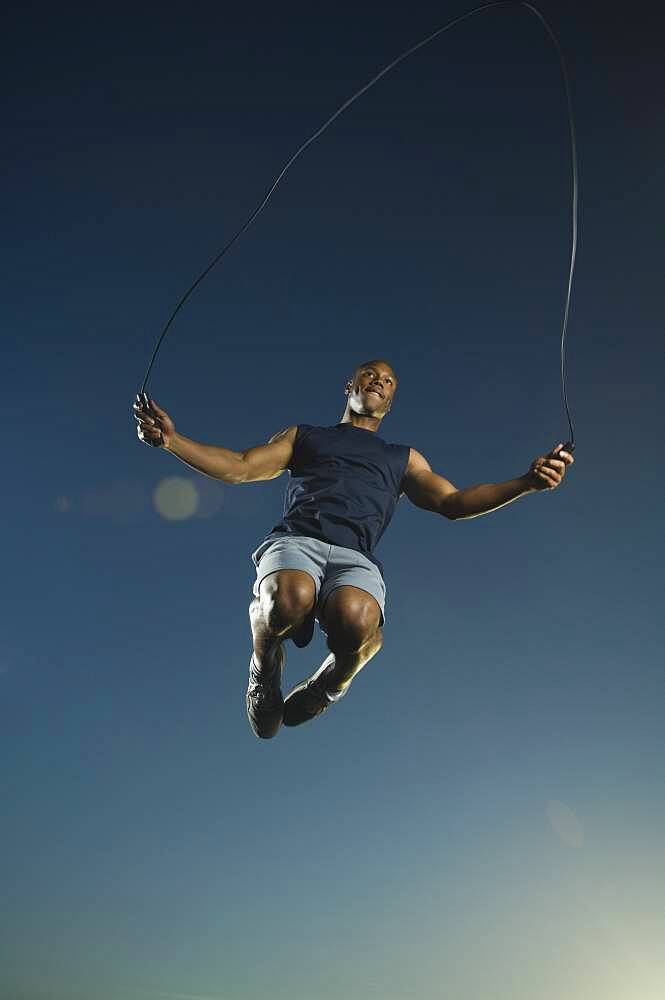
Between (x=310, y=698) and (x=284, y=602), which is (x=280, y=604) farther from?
(x=310, y=698)

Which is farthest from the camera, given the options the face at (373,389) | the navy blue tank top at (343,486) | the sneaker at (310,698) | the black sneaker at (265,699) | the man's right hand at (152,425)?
the face at (373,389)

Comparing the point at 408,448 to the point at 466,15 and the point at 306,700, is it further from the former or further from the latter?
the point at 466,15

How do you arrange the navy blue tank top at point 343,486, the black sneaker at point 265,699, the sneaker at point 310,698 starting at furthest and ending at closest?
1. the sneaker at point 310,698
2. the black sneaker at point 265,699
3. the navy blue tank top at point 343,486

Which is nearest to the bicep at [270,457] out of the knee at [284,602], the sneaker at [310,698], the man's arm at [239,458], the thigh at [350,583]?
the man's arm at [239,458]

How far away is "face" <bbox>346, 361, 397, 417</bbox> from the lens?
617cm

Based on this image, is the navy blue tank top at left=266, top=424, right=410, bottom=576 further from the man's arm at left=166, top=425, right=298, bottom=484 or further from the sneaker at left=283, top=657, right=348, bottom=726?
the sneaker at left=283, top=657, right=348, bottom=726

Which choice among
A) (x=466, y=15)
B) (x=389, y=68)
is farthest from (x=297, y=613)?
(x=466, y=15)

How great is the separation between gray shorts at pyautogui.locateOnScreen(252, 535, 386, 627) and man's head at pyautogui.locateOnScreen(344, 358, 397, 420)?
132 cm

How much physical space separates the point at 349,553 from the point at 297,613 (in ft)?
1.97

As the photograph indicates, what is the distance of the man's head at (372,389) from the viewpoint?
243 inches

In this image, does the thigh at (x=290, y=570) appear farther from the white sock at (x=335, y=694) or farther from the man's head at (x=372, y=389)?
the man's head at (x=372, y=389)

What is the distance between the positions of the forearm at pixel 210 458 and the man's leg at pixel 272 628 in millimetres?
854

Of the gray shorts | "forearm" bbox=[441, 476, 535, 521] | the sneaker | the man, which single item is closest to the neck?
the man

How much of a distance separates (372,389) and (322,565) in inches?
63.6
